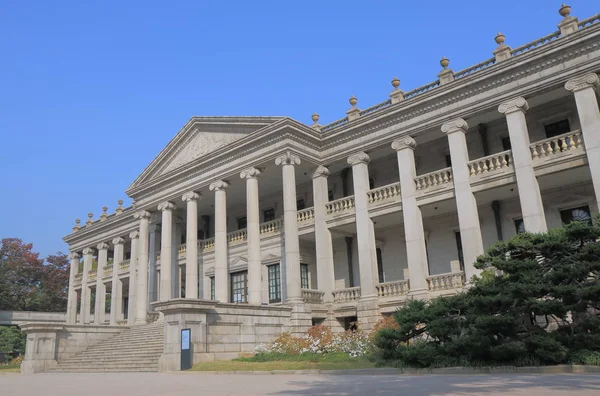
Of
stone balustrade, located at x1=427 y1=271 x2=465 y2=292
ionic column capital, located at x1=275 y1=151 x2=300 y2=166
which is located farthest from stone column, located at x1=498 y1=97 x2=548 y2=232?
ionic column capital, located at x1=275 y1=151 x2=300 y2=166

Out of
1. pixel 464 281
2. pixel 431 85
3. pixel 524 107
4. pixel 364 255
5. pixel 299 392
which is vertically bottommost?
pixel 299 392

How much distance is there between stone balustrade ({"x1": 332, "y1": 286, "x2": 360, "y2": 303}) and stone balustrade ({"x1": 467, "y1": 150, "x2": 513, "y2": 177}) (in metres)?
8.09

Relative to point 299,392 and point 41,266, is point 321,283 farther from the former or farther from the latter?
point 41,266

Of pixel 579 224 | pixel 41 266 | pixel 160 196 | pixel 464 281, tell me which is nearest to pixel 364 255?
pixel 464 281

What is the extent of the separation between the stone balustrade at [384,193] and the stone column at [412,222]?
0.76 m

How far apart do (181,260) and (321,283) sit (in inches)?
549

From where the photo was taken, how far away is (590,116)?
19234 millimetres

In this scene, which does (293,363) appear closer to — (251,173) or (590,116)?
(251,173)

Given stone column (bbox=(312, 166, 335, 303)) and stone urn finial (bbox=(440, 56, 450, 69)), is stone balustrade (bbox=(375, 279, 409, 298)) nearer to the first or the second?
stone column (bbox=(312, 166, 335, 303))

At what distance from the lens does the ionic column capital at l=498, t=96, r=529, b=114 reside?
21.2 metres

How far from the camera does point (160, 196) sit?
1326 inches

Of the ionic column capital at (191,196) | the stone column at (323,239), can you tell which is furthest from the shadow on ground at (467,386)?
the ionic column capital at (191,196)

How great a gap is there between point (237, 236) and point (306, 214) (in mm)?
6200

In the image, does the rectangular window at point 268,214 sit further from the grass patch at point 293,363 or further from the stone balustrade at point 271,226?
the grass patch at point 293,363
